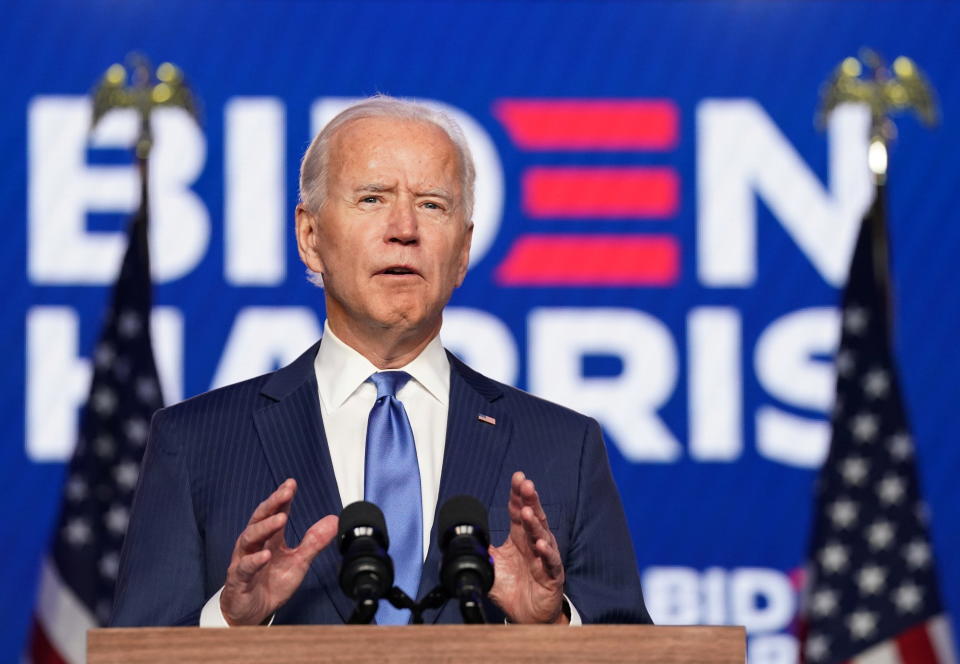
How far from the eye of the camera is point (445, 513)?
1669mm

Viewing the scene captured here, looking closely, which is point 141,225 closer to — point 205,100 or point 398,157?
point 205,100

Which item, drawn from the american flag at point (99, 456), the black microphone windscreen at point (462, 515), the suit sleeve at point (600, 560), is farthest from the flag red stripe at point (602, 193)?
the black microphone windscreen at point (462, 515)

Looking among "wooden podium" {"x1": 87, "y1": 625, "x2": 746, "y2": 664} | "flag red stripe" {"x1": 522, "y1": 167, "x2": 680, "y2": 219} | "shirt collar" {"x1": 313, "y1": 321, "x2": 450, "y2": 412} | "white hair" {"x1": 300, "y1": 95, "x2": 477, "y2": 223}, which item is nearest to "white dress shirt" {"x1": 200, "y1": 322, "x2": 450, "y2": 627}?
"shirt collar" {"x1": 313, "y1": 321, "x2": 450, "y2": 412}

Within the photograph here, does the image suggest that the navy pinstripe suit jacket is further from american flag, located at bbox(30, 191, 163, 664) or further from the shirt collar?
american flag, located at bbox(30, 191, 163, 664)

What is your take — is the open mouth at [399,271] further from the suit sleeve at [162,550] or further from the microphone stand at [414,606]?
the microphone stand at [414,606]

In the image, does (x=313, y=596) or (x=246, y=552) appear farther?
(x=313, y=596)

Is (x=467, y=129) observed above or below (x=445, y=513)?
above

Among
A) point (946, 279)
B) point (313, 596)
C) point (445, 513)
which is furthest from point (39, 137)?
point (445, 513)

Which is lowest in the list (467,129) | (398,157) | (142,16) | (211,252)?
(398,157)

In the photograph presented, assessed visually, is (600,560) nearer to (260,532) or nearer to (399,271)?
(399,271)

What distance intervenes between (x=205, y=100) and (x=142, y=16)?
39 centimetres

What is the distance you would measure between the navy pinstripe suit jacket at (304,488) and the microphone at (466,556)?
14.1 inches

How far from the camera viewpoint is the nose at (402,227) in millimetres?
2127

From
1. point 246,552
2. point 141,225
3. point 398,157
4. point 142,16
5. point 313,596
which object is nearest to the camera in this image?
point 246,552
